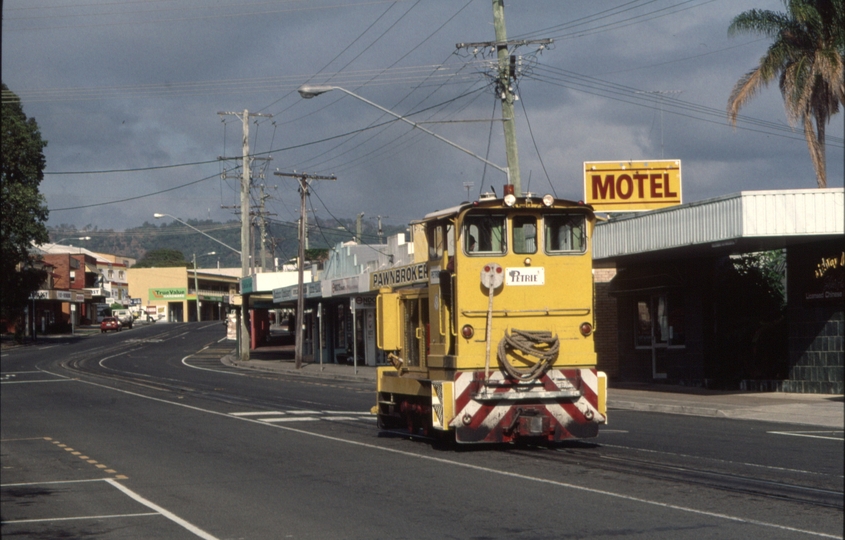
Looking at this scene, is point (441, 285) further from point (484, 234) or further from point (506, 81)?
point (506, 81)

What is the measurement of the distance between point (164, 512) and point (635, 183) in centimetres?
2489

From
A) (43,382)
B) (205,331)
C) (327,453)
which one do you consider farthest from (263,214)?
(327,453)

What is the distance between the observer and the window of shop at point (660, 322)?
27.8 metres

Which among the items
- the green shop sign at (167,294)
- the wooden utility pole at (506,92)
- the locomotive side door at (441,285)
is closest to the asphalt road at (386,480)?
the locomotive side door at (441,285)

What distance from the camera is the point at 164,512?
10.6m

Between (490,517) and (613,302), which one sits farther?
(613,302)

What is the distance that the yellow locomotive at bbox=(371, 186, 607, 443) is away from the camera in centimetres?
1422

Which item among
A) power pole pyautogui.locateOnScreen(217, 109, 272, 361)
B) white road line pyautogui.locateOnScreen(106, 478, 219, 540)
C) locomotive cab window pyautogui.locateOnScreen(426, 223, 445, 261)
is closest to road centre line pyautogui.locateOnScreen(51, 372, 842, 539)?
locomotive cab window pyautogui.locateOnScreen(426, 223, 445, 261)

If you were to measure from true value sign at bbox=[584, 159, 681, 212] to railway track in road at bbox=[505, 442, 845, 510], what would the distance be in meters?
18.6

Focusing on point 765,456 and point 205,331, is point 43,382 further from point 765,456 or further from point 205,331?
point 205,331

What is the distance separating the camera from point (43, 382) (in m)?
36.6

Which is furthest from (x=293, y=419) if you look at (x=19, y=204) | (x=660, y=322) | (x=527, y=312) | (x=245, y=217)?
(x=19, y=204)

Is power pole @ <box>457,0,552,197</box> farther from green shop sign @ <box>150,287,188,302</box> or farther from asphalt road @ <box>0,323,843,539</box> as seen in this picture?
green shop sign @ <box>150,287,188,302</box>

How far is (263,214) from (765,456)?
61336 mm
